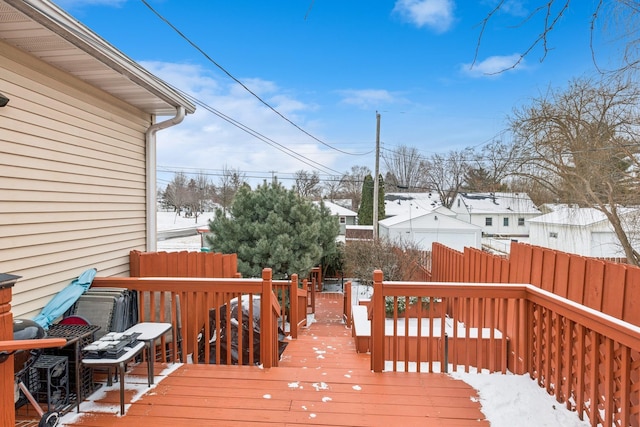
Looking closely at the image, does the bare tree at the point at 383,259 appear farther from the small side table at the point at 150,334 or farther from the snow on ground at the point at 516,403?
the small side table at the point at 150,334

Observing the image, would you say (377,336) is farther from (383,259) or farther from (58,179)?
(383,259)

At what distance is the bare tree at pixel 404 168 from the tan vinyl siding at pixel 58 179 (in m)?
28.2

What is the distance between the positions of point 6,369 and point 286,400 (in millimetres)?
1620

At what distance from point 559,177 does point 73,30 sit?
9.38 meters

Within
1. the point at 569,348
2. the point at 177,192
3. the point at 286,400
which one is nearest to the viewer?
the point at 569,348

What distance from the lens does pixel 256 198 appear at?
8.79 m

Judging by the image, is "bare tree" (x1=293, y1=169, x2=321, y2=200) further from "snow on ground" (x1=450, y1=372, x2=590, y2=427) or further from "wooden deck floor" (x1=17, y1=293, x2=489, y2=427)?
"snow on ground" (x1=450, y1=372, x2=590, y2=427)

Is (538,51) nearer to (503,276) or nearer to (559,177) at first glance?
(503,276)

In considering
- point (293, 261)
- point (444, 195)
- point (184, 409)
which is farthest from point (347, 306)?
point (444, 195)

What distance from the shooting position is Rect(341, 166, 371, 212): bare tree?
3189 cm

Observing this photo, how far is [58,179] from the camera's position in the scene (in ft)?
11.1

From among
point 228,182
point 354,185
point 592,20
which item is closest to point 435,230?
point 592,20

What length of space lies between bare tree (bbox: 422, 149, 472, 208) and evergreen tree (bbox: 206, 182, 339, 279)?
23.3 meters

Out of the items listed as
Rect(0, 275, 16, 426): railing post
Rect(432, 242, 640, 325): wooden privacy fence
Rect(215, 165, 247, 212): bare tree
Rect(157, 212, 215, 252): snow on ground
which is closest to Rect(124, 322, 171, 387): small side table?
Rect(0, 275, 16, 426): railing post
